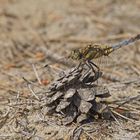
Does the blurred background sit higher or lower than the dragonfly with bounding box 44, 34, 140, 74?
higher

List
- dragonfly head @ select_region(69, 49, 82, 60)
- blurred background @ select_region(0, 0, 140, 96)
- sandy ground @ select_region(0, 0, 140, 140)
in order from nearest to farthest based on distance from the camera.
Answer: dragonfly head @ select_region(69, 49, 82, 60), sandy ground @ select_region(0, 0, 140, 140), blurred background @ select_region(0, 0, 140, 96)

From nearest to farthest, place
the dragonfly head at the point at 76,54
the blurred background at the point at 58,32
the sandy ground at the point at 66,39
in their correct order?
the dragonfly head at the point at 76,54, the sandy ground at the point at 66,39, the blurred background at the point at 58,32

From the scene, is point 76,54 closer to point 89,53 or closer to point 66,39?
point 89,53

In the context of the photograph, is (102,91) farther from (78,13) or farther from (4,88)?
(78,13)

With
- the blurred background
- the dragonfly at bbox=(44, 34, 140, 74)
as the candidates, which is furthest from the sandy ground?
the dragonfly at bbox=(44, 34, 140, 74)

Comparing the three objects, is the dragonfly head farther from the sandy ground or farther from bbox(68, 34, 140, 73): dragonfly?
the sandy ground

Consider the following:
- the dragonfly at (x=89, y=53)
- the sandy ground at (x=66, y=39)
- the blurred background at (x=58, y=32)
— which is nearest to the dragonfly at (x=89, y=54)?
the dragonfly at (x=89, y=53)

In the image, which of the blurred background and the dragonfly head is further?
the blurred background

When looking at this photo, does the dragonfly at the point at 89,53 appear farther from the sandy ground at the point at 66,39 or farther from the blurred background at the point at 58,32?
the blurred background at the point at 58,32
